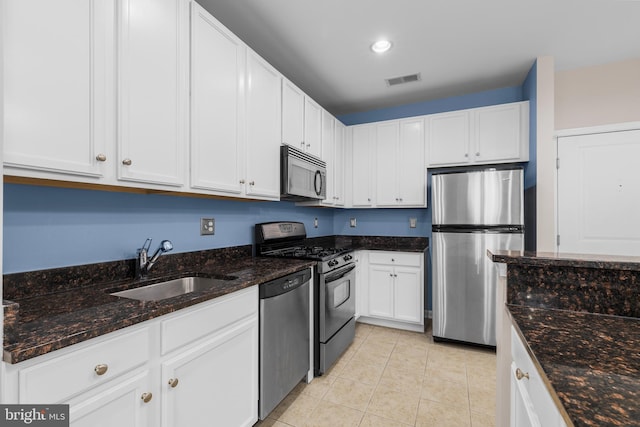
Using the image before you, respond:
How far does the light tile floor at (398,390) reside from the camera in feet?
6.13

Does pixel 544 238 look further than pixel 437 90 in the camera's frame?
No

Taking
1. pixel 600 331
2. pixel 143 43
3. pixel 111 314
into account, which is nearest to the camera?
pixel 600 331

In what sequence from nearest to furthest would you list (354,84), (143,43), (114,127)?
(114,127), (143,43), (354,84)

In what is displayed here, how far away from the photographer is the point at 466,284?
2.89m

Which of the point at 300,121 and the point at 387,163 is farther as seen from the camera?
the point at 387,163

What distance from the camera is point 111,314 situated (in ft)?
3.34

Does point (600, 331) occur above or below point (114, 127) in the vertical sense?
below

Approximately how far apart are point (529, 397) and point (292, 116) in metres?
2.35

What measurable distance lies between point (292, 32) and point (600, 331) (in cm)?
253

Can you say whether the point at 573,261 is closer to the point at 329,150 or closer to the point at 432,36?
the point at 432,36

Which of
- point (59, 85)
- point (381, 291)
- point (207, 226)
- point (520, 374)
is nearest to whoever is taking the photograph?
point (520, 374)

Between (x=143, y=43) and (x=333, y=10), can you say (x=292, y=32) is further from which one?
(x=143, y=43)

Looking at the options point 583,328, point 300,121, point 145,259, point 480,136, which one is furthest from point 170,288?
point 480,136

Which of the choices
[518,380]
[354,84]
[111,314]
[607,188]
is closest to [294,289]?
[111,314]
